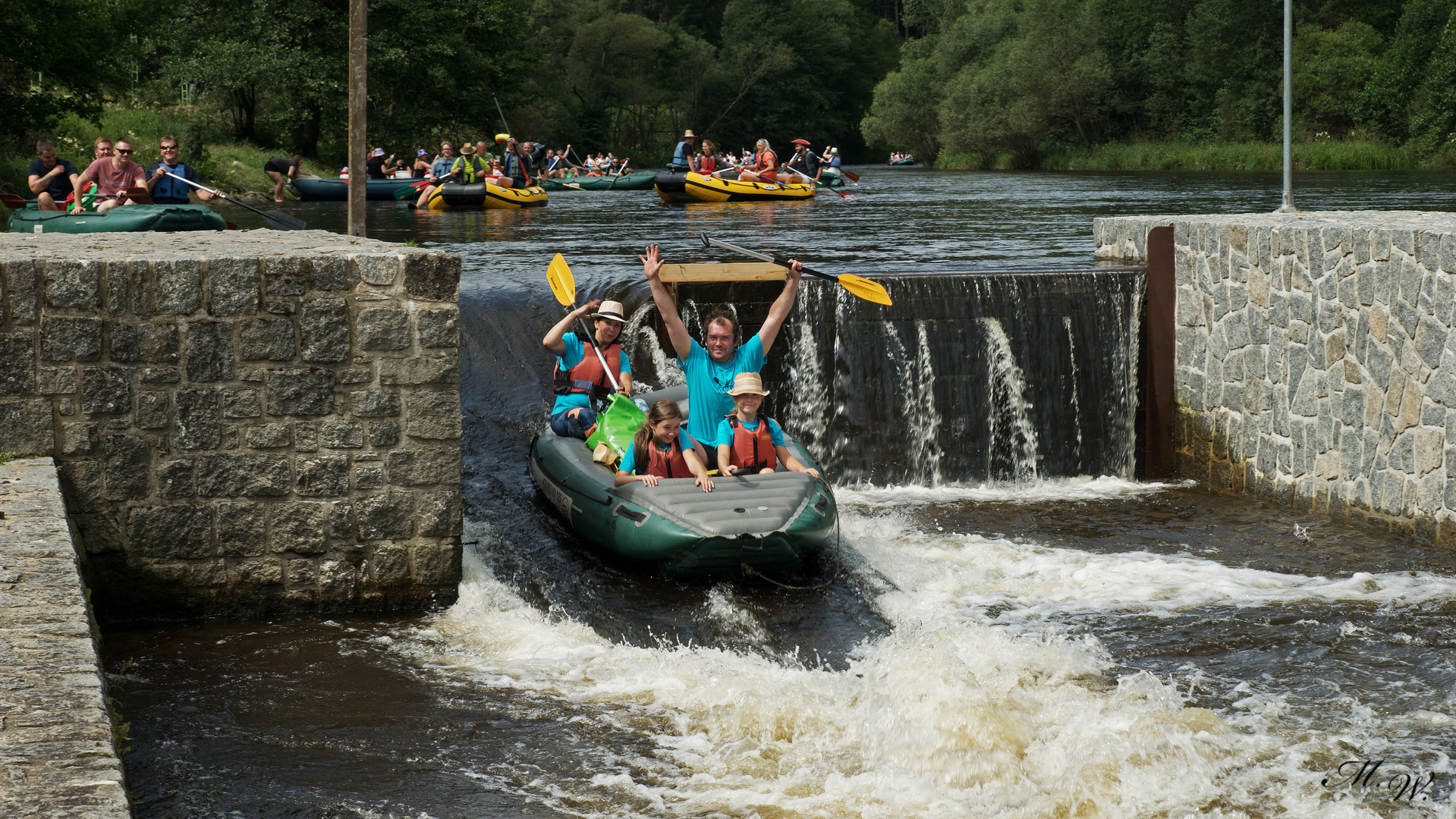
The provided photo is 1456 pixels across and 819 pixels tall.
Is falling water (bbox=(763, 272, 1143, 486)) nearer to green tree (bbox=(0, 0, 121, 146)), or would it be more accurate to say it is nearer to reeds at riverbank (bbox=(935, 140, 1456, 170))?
green tree (bbox=(0, 0, 121, 146))

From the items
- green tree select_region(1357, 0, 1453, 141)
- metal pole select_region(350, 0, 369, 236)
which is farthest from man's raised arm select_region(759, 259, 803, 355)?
green tree select_region(1357, 0, 1453, 141)

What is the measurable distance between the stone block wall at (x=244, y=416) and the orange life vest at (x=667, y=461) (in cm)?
117

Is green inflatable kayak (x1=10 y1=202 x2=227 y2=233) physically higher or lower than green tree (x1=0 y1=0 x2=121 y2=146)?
lower

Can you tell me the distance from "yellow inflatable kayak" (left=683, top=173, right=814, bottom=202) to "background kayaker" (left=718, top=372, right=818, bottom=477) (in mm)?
17352

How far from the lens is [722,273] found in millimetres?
9344

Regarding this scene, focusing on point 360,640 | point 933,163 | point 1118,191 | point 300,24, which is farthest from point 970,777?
point 933,163

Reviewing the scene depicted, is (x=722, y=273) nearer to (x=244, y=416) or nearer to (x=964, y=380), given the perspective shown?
(x=964, y=380)

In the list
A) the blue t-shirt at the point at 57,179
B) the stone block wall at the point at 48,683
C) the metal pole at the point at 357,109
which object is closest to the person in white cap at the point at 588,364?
the metal pole at the point at 357,109

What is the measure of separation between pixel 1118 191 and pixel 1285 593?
21.4 meters

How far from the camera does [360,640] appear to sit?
5.61 metres

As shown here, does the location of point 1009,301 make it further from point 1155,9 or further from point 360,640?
point 1155,9

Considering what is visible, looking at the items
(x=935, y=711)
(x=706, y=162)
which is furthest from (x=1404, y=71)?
(x=935, y=711)

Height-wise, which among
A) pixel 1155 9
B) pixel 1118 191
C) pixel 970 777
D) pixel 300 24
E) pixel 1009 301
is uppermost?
pixel 1155 9

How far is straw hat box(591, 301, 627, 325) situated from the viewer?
782cm
